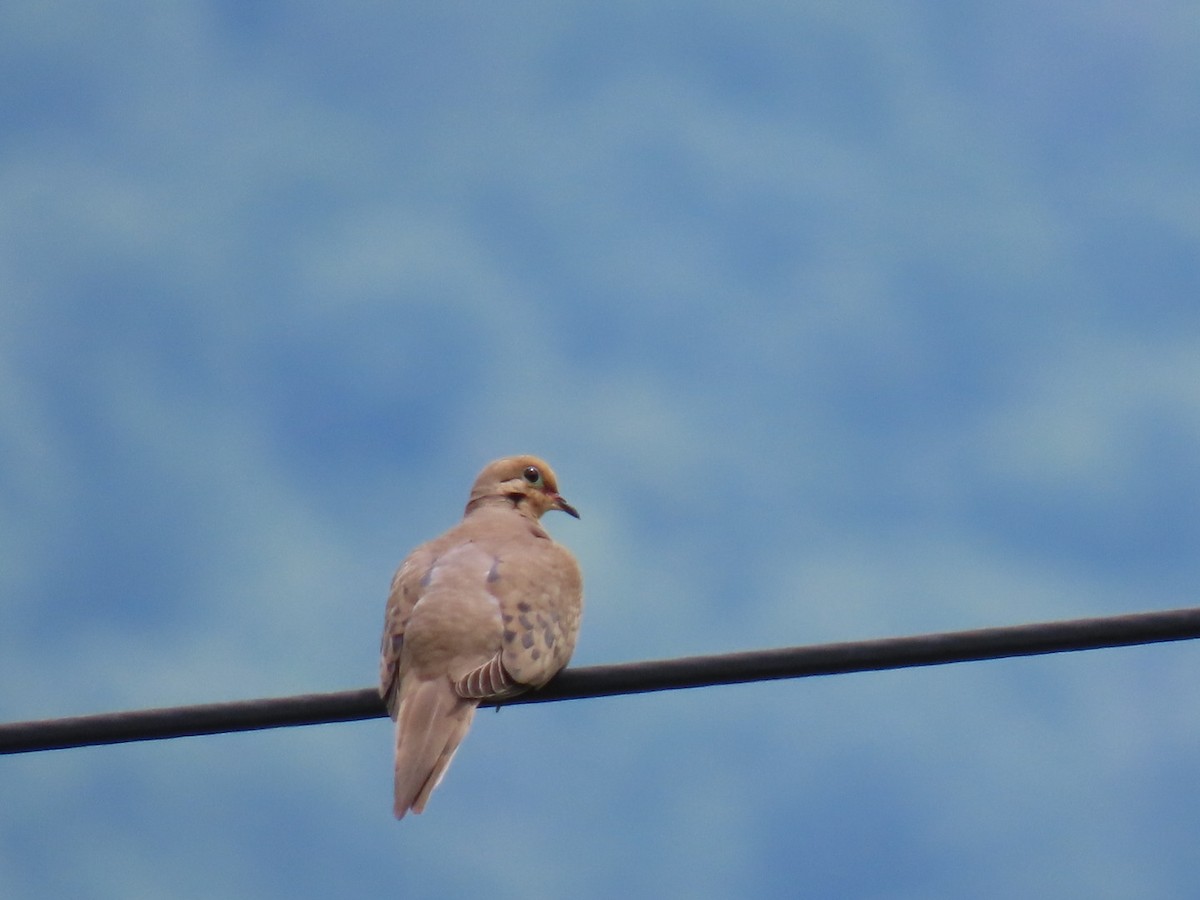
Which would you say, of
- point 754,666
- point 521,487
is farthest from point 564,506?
point 754,666

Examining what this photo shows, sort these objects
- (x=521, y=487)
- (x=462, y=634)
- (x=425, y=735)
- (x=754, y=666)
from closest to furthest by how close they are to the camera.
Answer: (x=754, y=666)
(x=425, y=735)
(x=462, y=634)
(x=521, y=487)

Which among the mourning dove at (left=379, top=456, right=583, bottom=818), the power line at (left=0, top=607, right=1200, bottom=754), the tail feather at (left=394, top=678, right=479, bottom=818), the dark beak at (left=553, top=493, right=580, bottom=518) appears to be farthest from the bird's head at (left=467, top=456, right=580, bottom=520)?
the power line at (left=0, top=607, right=1200, bottom=754)

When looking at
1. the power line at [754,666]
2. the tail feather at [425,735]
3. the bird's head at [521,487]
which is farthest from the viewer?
the bird's head at [521,487]

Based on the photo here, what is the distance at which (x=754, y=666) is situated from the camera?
161 inches

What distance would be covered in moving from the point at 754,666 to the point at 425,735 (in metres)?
1.70

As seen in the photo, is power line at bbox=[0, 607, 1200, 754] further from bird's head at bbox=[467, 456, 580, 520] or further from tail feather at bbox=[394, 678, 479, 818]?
bird's head at bbox=[467, 456, 580, 520]

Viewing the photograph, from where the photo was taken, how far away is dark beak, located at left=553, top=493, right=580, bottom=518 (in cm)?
815

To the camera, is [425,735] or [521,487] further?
[521,487]

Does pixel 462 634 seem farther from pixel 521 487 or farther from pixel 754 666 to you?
pixel 521 487

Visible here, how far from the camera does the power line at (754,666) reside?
3994 mm

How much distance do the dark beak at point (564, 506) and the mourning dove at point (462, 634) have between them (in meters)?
1.26

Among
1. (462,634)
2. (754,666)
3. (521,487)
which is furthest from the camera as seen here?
(521,487)

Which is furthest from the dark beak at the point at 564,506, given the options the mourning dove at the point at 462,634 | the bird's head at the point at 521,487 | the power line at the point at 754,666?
the power line at the point at 754,666

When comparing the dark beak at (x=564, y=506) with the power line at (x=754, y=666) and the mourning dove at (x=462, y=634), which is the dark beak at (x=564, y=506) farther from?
the power line at (x=754, y=666)
